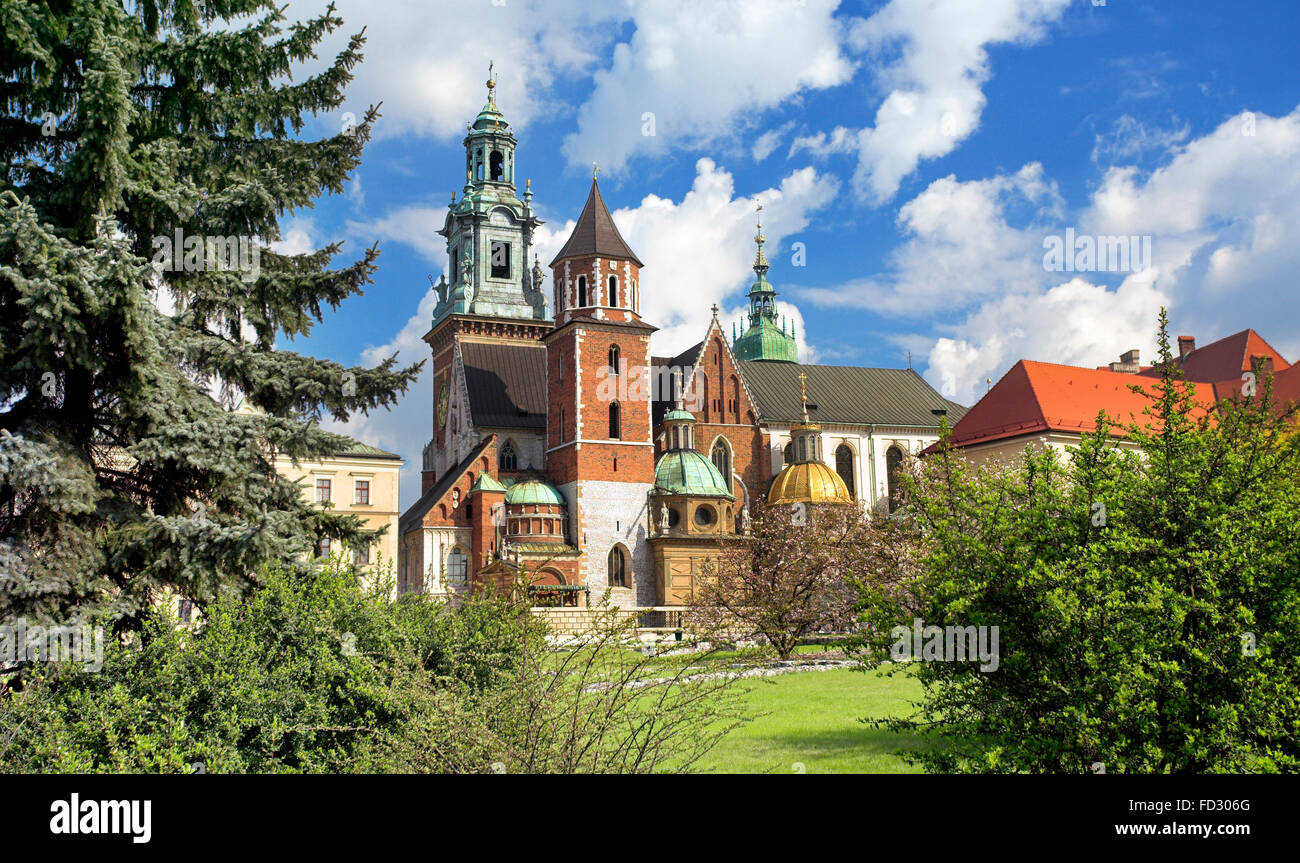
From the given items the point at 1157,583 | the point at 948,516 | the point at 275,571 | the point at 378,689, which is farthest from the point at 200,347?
the point at 1157,583

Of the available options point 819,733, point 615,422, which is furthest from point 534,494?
point 819,733

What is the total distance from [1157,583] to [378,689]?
6.21m

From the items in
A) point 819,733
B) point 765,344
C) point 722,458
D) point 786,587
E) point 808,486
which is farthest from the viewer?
point 765,344

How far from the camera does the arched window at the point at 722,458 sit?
52.8m

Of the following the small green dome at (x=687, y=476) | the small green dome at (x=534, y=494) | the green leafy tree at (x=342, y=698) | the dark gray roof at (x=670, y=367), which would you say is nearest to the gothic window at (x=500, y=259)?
the dark gray roof at (x=670, y=367)

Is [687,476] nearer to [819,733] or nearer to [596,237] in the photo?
[596,237]

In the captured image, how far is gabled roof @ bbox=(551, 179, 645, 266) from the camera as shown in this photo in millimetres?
48406

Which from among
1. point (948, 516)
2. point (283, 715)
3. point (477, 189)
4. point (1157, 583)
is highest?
point (477, 189)

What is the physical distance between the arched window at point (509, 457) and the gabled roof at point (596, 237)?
372 inches

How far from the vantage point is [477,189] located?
6234cm

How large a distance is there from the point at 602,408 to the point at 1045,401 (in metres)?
20.7

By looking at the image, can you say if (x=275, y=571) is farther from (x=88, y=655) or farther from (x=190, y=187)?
(x=190, y=187)

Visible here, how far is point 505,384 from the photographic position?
5375cm
